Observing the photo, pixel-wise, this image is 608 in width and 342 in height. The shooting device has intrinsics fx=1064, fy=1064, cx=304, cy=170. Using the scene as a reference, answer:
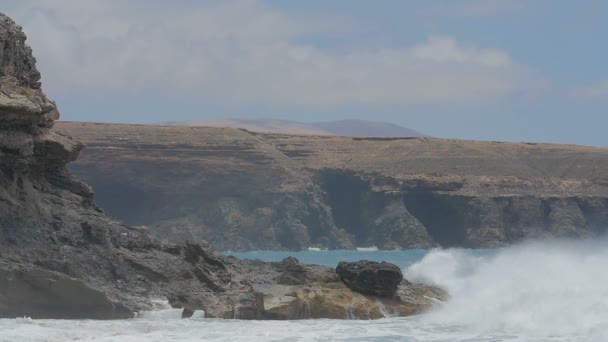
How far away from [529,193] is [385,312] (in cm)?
8712

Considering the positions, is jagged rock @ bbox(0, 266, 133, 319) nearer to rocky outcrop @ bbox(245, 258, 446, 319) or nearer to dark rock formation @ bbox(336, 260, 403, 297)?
rocky outcrop @ bbox(245, 258, 446, 319)

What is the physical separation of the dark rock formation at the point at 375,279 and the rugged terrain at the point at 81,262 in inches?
10.5

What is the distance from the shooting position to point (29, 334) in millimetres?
23172

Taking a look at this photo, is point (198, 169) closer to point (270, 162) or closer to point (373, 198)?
point (270, 162)

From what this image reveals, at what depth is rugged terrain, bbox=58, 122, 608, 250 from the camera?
11094 centimetres

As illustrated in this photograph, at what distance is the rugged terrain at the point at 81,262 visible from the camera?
26.4 m

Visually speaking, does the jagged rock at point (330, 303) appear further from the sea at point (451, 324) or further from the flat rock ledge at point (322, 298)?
the sea at point (451, 324)

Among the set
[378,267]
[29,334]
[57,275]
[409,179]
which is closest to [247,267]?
[378,267]

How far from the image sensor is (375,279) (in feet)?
100

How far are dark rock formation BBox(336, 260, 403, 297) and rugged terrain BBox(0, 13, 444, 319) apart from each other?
266 millimetres

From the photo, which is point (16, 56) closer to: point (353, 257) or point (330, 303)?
point (330, 303)

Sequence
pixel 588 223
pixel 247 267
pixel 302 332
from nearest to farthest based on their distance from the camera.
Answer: pixel 302 332 < pixel 247 267 < pixel 588 223

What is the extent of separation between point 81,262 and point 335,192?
93726 mm

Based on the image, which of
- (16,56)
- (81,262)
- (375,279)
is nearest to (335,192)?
(375,279)
